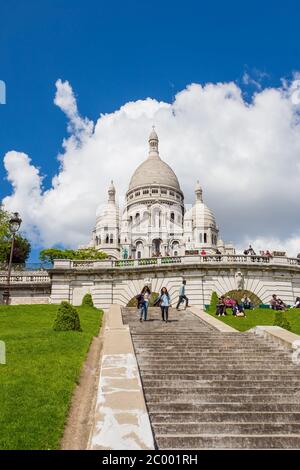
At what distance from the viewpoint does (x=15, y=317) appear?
22.2 metres

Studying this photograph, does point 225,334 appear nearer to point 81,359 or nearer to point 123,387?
point 81,359

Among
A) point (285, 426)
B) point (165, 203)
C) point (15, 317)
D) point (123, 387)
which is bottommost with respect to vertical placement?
point (285, 426)

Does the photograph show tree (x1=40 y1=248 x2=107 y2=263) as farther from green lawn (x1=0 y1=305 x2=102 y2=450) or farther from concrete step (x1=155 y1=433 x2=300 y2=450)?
concrete step (x1=155 y1=433 x2=300 y2=450)

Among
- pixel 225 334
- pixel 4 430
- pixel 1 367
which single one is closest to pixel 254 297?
pixel 225 334

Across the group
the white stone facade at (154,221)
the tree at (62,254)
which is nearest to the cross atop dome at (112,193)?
the white stone facade at (154,221)

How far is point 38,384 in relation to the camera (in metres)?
9.23

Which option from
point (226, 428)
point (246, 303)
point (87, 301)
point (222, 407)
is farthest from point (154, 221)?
point (226, 428)

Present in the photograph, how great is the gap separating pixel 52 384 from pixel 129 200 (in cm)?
10629

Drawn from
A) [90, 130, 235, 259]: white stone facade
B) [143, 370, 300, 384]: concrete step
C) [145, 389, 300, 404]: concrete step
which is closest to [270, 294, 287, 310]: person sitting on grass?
[143, 370, 300, 384]: concrete step

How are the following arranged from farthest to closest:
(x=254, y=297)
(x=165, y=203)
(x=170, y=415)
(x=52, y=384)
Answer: (x=165, y=203) → (x=254, y=297) → (x=52, y=384) → (x=170, y=415)

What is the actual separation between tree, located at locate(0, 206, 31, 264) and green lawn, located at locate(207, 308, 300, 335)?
96.0 feet

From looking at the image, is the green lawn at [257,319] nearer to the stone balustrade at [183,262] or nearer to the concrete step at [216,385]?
the stone balustrade at [183,262]

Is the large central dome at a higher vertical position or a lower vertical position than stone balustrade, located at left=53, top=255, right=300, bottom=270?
higher

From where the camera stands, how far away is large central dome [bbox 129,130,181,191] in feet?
368
